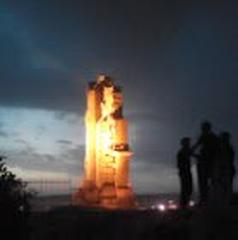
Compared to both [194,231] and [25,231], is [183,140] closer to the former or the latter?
[194,231]

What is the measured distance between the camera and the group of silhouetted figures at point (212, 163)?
80.6 feet

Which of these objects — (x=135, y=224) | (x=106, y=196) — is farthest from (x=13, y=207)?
(x=106, y=196)

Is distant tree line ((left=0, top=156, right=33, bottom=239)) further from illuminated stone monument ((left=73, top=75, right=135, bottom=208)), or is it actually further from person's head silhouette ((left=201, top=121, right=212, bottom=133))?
illuminated stone monument ((left=73, top=75, right=135, bottom=208))

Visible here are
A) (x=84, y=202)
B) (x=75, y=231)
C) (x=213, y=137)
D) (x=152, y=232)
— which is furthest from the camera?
(x=84, y=202)

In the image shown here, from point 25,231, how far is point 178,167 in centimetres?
646

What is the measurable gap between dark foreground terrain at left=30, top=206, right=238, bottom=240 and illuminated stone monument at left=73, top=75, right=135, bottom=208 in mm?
10840

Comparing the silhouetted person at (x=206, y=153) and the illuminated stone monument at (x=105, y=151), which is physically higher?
the illuminated stone monument at (x=105, y=151)

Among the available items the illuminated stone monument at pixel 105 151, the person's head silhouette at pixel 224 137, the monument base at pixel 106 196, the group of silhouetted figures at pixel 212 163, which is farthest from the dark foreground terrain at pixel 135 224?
the illuminated stone monument at pixel 105 151

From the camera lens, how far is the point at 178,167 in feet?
85.8

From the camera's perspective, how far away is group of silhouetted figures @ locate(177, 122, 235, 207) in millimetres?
24578

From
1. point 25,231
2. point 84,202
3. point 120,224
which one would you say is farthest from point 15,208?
point 84,202

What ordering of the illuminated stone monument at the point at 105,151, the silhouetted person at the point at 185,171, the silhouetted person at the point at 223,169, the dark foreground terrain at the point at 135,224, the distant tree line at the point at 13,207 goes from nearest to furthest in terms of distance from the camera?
the distant tree line at the point at 13,207 → the silhouetted person at the point at 223,169 → the dark foreground terrain at the point at 135,224 → the silhouetted person at the point at 185,171 → the illuminated stone monument at the point at 105,151

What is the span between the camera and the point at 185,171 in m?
26.1

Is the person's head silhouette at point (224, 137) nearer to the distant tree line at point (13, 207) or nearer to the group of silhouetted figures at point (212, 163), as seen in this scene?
the group of silhouetted figures at point (212, 163)
